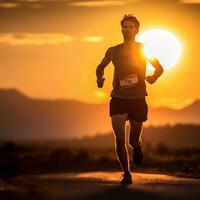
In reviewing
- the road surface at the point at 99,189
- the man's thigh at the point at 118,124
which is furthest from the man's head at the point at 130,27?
the road surface at the point at 99,189

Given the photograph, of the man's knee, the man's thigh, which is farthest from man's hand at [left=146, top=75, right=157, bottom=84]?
the man's knee

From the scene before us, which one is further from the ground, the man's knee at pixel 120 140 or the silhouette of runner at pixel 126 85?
the silhouette of runner at pixel 126 85

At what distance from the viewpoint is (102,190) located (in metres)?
15.0

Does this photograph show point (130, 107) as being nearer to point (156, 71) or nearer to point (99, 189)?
point (156, 71)

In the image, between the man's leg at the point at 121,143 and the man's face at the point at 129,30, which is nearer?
the man's leg at the point at 121,143

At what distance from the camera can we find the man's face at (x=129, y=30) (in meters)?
16.4

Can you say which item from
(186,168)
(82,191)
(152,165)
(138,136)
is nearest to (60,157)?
(152,165)

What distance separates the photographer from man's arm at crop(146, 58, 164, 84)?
16.7 metres

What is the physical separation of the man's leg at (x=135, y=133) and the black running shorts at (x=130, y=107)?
0.15m

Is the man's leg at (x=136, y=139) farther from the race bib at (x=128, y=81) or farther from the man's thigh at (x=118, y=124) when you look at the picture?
the race bib at (x=128, y=81)

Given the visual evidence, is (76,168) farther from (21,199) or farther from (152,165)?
(21,199)

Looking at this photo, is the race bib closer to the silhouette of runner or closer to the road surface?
the silhouette of runner

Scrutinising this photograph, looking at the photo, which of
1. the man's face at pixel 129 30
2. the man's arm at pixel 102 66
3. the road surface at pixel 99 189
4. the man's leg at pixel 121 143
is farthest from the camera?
the man's arm at pixel 102 66

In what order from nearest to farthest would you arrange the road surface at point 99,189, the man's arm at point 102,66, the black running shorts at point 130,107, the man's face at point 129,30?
the road surface at point 99,189 < the black running shorts at point 130,107 < the man's face at point 129,30 < the man's arm at point 102,66
